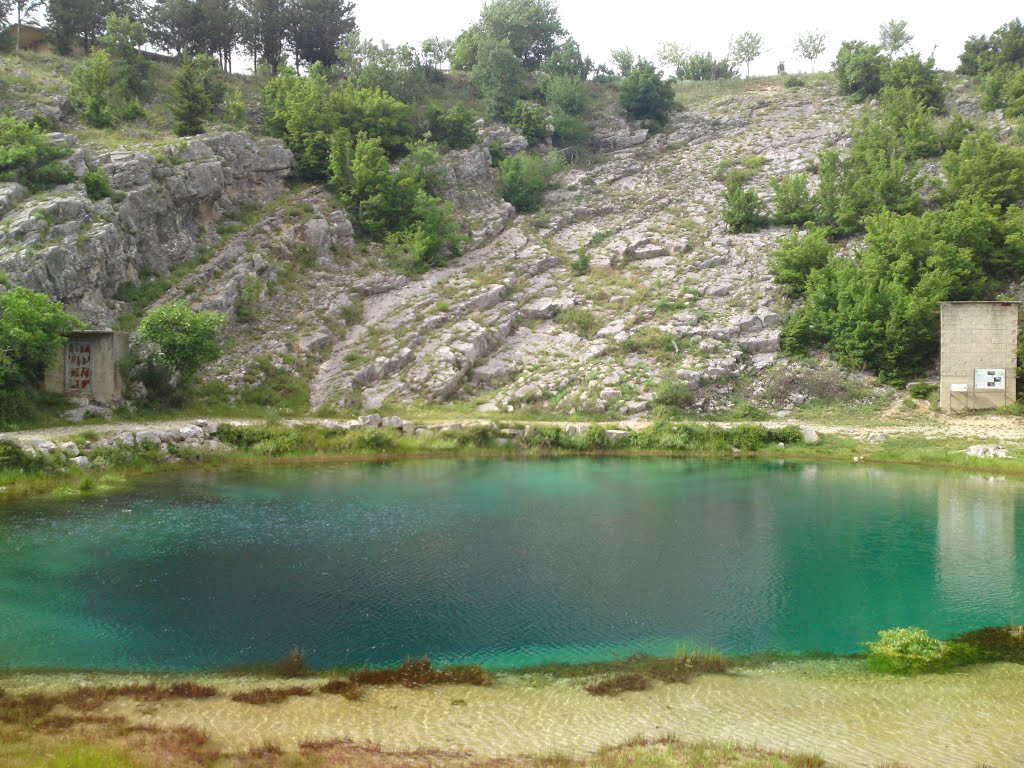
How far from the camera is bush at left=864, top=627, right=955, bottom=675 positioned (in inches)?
482

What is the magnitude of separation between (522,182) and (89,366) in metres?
36.5

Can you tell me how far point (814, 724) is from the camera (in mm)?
10203

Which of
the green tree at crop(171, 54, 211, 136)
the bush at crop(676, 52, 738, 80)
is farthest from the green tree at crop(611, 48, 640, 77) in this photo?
the green tree at crop(171, 54, 211, 136)

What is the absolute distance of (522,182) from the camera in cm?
5925

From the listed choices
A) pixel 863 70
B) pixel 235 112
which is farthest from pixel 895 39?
pixel 235 112

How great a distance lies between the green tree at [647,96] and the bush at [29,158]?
4929 cm

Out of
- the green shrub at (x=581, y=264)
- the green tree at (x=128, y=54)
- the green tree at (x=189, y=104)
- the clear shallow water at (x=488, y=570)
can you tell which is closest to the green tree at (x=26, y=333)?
the clear shallow water at (x=488, y=570)

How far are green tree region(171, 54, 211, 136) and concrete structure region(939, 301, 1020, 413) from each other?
4726 cm

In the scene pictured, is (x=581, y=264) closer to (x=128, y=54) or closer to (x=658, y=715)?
(x=128, y=54)

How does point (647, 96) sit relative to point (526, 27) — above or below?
below

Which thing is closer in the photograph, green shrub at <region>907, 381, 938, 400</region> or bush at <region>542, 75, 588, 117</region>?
green shrub at <region>907, 381, 938, 400</region>

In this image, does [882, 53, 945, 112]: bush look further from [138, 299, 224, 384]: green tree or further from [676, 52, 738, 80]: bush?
[138, 299, 224, 384]: green tree

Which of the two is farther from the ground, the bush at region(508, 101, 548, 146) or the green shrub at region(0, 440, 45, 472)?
the bush at region(508, 101, 548, 146)

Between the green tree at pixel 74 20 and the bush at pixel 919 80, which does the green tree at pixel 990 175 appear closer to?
the bush at pixel 919 80
